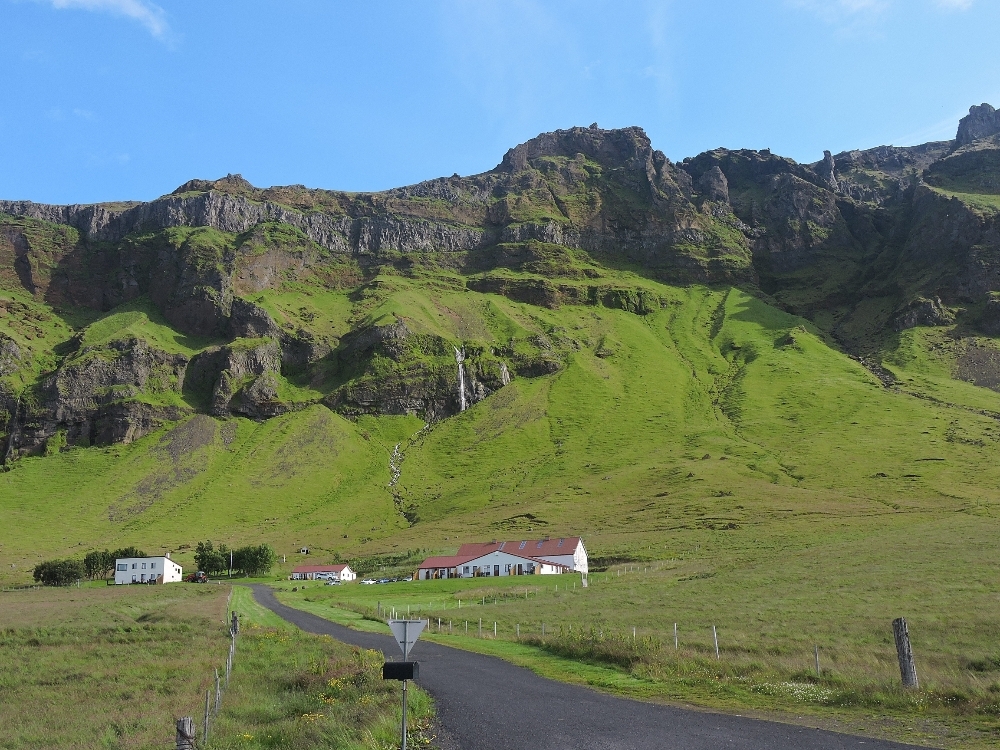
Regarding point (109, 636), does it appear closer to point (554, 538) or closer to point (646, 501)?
point (554, 538)

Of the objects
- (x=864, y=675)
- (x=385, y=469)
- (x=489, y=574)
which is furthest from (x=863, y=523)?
(x=385, y=469)

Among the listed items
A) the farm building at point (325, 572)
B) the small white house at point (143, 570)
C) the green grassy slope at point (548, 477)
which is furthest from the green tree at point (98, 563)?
the farm building at point (325, 572)

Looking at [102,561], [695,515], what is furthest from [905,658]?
[102,561]

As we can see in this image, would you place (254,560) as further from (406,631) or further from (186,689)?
(406,631)

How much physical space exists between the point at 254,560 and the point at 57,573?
29088 mm

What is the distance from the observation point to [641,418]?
192750mm

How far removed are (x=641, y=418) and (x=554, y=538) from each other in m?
90.8

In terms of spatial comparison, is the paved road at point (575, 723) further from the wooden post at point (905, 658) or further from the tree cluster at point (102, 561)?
the tree cluster at point (102, 561)

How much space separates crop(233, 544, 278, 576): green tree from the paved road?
10178 centimetres

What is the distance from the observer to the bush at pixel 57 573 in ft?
369

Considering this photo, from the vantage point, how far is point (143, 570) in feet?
383

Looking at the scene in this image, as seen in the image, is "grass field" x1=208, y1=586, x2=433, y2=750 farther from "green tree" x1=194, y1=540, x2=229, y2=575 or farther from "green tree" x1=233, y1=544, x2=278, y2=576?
"green tree" x1=194, y1=540, x2=229, y2=575

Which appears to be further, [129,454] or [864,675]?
[129,454]

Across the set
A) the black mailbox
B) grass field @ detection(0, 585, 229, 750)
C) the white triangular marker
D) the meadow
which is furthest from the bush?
the black mailbox
